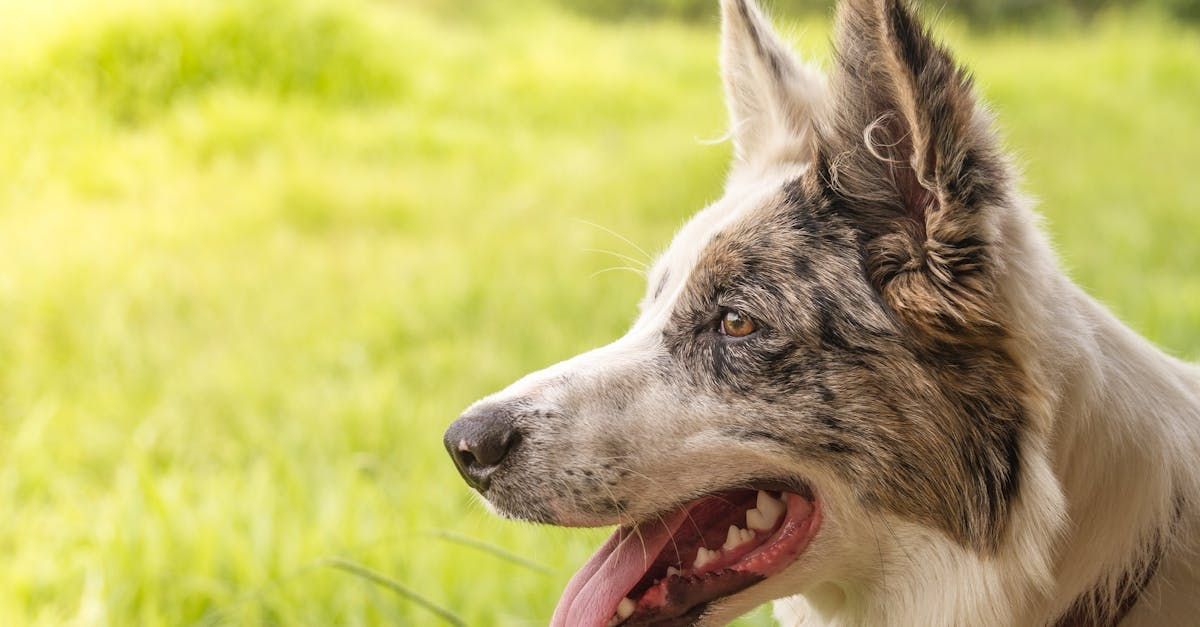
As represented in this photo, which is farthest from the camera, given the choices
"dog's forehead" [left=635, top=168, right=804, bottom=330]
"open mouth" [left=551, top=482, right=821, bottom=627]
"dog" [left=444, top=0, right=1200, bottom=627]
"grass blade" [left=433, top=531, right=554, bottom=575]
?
"grass blade" [left=433, top=531, right=554, bottom=575]

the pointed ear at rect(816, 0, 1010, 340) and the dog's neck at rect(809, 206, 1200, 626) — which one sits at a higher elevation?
the pointed ear at rect(816, 0, 1010, 340)

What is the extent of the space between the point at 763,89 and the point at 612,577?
1.31 m

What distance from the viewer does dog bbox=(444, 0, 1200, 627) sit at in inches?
88.0

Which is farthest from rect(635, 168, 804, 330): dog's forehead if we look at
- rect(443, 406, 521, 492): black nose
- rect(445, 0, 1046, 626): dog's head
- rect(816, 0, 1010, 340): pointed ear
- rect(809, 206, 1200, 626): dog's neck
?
rect(809, 206, 1200, 626): dog's neck

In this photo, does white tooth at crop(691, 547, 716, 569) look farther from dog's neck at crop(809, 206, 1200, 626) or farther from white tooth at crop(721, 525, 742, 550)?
dog's neck at crop(809, 206, 1200, 626)

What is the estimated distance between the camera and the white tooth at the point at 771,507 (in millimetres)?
2496

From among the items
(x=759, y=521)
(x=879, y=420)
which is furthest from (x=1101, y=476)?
(x=759, y=521)

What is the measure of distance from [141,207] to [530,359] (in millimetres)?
3188

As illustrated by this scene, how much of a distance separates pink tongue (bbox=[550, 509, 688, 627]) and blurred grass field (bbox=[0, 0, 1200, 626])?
1.10m

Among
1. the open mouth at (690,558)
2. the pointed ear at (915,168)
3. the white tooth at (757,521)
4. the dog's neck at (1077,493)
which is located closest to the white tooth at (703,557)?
the open mouth at (690,558)

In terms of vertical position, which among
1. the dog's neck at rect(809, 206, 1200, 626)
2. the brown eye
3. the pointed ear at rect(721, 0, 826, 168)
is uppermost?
the pointed ear at rect(721, 0, 826, 168)

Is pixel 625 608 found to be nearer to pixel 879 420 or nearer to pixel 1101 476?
pixel 879 420

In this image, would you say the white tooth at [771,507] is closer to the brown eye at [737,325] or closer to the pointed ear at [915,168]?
the brown eye at [737,325]

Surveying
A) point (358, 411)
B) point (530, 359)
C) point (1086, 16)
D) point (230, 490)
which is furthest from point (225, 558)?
point (1086, 16)
